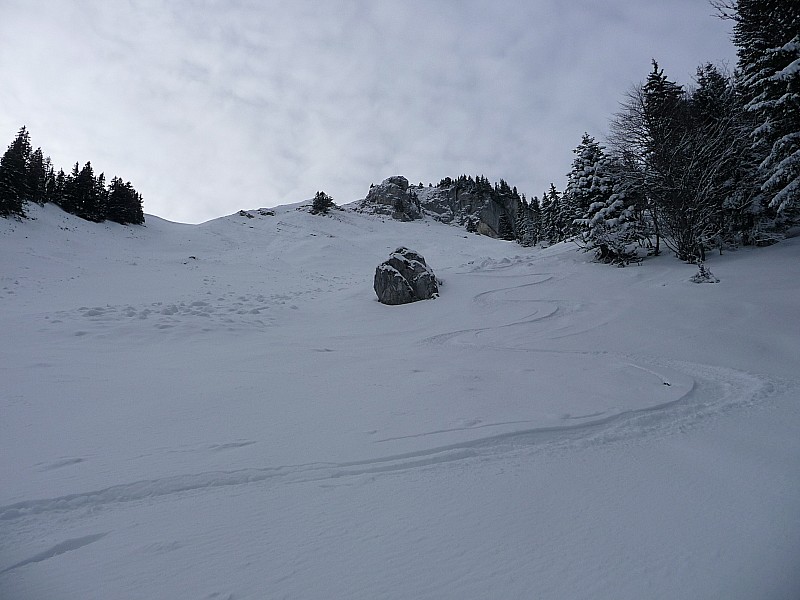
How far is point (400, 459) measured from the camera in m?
2.70

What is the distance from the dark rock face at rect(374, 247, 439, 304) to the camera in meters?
12.2

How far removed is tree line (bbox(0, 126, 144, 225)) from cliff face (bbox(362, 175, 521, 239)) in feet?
127

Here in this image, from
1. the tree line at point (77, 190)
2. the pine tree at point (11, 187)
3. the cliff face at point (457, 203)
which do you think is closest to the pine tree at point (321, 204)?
the cliff face at point (457, 203)

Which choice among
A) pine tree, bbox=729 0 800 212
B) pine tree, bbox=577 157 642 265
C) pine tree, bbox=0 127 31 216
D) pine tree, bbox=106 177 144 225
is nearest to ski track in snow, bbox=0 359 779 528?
pine tree, bbox=729 0 800 212

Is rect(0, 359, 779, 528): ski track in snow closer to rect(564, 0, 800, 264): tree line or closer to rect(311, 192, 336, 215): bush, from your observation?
rect(564, 0, 800, 264): tree line

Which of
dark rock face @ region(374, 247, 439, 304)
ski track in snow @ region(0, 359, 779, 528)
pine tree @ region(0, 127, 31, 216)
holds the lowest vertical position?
ski track in snow @ region(0, 359, 779, 528)

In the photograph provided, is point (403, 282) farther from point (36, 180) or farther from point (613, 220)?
point (36, 180)

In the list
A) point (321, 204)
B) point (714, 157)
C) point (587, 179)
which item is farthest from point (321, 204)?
point (714, 157)

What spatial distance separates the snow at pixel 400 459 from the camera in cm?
167

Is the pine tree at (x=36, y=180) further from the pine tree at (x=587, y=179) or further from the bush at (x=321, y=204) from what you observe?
the pine tree at (x=587, y=179)

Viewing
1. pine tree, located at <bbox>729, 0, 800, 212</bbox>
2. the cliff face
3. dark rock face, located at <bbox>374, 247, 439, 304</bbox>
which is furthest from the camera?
the cliff face

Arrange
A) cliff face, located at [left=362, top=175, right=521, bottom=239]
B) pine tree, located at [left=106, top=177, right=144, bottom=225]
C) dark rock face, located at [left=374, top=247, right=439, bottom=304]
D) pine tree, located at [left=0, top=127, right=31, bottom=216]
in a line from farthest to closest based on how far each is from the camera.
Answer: cliff face, located at [left=362, top=175, right=521, bottom=239] → pine tree, located at [left=106, top=177, right=144, bottom=225] → pine tree, located at [left=0, top=127, right=31, bottom=216] → dark rock face, located at [left=374, top=247, right=439, bottom=304]

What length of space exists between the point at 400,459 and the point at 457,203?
78.2m

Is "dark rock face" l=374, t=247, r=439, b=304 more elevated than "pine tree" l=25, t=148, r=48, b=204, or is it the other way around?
"pine tree" l=25, t=148, r=48, b=204
